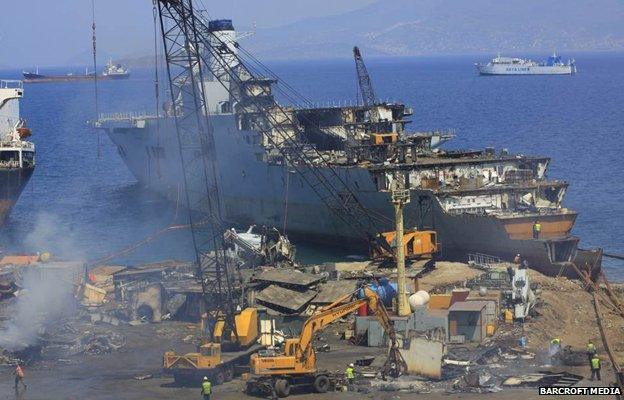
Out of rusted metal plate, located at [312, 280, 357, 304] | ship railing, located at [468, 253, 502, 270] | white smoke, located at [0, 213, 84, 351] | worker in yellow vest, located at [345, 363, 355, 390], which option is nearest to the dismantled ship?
ship railing, located at [468, 253, 502, 270]

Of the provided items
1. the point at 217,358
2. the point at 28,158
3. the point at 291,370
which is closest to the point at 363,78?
the point at 28,158

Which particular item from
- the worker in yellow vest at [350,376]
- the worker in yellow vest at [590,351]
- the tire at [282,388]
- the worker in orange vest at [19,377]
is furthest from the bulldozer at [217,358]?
the worker in yellow vest at [590,351]

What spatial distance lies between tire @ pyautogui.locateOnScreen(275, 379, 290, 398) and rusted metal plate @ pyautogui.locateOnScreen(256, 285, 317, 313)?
1185cm

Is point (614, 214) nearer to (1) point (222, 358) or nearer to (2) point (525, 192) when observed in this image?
(2) point (525, 192)

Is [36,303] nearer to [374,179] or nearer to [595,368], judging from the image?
[374,179]

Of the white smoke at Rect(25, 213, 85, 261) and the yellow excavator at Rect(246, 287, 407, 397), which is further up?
the white smoke at Rect(25, 213, 85, 261)

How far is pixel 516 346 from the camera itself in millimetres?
46688

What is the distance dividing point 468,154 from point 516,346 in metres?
30.3

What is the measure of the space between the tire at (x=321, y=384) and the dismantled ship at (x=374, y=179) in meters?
21.9

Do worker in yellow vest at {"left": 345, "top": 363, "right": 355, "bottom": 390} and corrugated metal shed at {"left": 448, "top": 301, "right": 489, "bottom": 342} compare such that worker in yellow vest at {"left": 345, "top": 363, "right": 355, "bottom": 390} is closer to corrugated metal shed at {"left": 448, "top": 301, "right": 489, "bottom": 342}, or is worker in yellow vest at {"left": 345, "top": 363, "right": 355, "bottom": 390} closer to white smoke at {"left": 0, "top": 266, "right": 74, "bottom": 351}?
corrugated metal shed at {"left": 448, "top": 301, "right": 489, "bottom": 342}

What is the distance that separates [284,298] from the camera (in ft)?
178

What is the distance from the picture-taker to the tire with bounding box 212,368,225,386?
141 ft

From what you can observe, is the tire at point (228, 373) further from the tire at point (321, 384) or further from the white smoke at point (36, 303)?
the white smoke at point (36, 303)

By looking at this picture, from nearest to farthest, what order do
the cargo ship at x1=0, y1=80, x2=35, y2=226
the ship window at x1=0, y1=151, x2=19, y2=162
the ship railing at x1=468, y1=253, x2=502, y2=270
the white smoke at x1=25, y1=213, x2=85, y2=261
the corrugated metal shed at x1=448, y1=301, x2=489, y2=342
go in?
the corrugated metal shed at x1=448, y1=301, x2=489, y2=342 < the ship railing at x1=468, y1=253, x2=502, y2=270 < the white smoke at x1=25, y1=213, x2=85, y2=261 < the cargo ship at x1=0, y1=80, x2=35, y2=226 < the ship window at x1=0, y1=151, x2=19, y2=162
